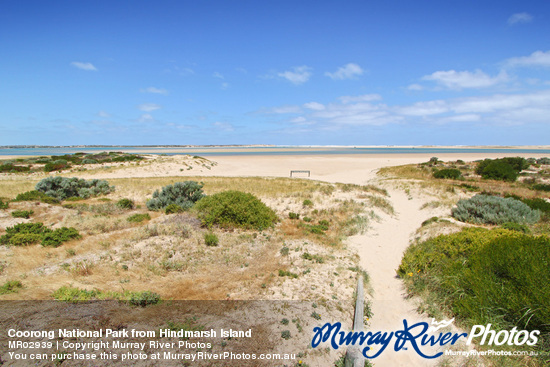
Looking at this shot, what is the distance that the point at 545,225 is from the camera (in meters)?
11.6

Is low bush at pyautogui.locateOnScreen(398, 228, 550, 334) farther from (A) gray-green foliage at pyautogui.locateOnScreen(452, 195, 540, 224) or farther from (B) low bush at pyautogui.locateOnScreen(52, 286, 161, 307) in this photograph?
(B) low bush at pyautogui.locateOnScreen(52, 286, 161, 307)

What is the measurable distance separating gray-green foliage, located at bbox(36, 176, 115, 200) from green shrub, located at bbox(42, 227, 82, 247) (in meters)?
11.1

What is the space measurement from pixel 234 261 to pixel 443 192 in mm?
18926

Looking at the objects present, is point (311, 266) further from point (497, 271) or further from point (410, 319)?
point (497, 271)

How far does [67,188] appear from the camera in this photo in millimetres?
19562

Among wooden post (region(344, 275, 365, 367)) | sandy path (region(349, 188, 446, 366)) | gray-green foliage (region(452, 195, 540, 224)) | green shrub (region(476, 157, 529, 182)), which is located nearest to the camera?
wooden post (region(344, 275, 365, 367))

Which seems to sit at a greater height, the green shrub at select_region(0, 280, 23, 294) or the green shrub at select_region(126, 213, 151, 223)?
the green shrub at select_region(126, 213, 151, 223)

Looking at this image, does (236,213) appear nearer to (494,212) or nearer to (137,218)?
(137,218)

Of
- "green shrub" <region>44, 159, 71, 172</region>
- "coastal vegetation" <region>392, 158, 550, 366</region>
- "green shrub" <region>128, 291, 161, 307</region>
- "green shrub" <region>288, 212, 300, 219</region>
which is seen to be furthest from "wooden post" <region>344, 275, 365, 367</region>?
"green shrub" <region>44, 159, 71, 172</region>

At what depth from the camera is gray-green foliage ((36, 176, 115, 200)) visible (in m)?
19.0

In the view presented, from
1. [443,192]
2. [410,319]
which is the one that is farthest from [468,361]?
[443,192]

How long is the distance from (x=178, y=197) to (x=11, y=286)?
9.81 meters

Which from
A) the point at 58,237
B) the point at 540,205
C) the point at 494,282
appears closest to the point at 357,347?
the point at 494,282

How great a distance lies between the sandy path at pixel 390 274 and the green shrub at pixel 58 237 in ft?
35.7
